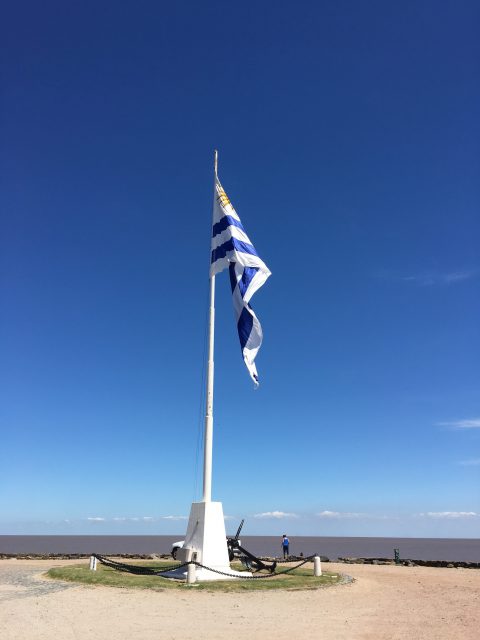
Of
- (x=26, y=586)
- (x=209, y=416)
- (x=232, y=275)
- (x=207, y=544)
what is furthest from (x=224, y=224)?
(x=26, y=586)

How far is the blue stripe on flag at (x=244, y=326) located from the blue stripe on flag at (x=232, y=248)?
8.23ft

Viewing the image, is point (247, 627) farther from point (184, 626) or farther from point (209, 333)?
point (209, 333)

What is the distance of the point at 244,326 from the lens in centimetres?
1938

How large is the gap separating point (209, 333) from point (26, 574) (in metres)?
12.0

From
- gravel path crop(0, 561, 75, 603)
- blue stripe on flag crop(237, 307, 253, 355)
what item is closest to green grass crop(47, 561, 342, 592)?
gravel path crop(0, 561, 75, 603)

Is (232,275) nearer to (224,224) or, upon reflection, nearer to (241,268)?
(241,268)

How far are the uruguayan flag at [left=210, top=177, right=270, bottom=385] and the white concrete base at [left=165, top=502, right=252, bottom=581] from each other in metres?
5.10

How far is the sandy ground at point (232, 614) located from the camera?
10.4 metres

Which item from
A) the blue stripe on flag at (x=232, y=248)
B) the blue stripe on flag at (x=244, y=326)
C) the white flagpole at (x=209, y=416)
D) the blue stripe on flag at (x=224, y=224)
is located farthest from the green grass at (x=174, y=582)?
the blue stripe on flag at (x=224, y=224)

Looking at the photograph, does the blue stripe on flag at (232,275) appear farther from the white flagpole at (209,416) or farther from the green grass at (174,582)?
the green grass at (174,582)

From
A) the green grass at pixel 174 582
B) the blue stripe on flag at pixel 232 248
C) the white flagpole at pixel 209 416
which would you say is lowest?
the green grass at pixel 174 582

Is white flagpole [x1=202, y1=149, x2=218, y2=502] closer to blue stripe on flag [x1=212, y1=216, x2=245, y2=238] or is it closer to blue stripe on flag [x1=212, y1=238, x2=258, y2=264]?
blue stripe on flag [x1=212, y1=238, x2=258, y2=264]

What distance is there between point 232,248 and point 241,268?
940mm

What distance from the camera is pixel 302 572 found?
2142 cm
